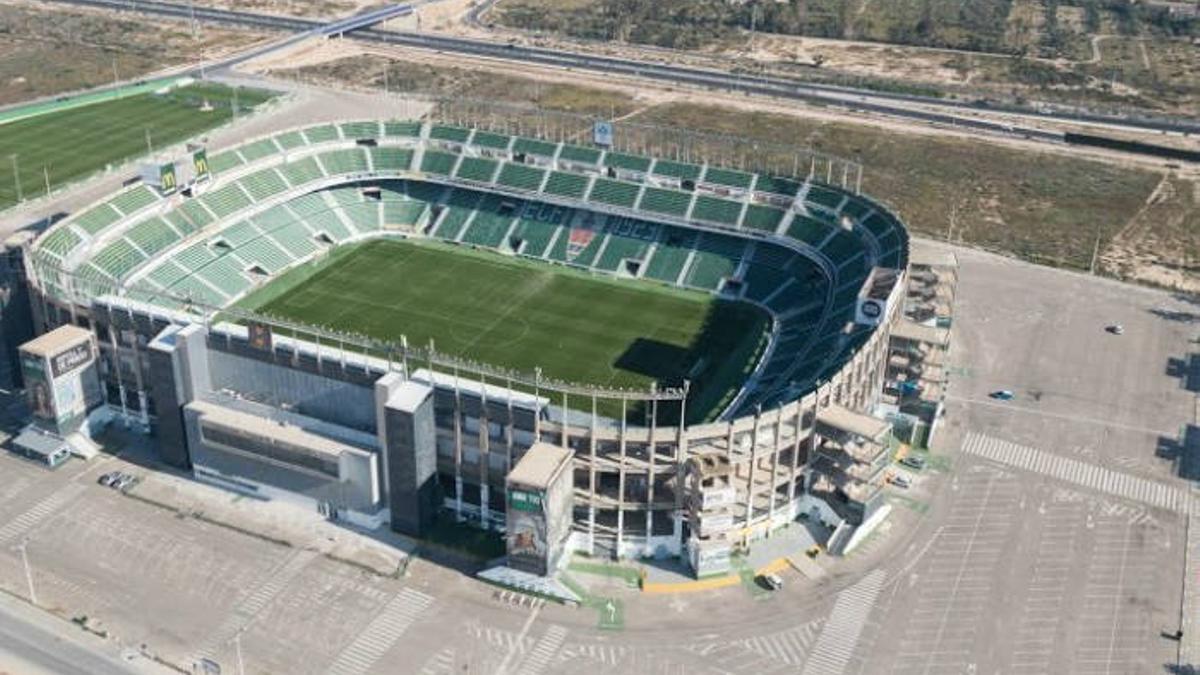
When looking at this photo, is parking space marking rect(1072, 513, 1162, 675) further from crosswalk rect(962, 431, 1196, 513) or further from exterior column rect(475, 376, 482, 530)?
exterior column rect(475, 376, 482, 530)

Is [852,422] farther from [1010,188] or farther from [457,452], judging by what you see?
[1010,188]

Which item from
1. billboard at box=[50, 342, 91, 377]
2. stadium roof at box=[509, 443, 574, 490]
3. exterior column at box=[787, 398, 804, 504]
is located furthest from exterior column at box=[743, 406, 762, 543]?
billboard at box=[50, 342, 91, 377]

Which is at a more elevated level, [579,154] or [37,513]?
[579,154]

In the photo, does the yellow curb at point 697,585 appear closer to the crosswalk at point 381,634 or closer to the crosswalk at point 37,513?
the crosswalk at point 381,634

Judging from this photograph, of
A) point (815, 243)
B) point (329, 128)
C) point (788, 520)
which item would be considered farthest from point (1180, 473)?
point (329, 128)

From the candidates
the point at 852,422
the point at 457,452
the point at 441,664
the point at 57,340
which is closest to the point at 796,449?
the point at 852,422

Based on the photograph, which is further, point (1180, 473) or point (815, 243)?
point (815, 243)

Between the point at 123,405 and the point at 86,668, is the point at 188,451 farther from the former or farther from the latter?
the point at 86,668
